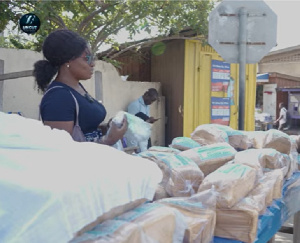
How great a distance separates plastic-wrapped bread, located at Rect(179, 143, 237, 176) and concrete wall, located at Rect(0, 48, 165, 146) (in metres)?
2.36

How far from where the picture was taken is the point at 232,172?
187cm

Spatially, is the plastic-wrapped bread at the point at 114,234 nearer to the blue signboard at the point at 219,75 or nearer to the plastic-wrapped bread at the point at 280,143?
the plastic-wrapped bread at the point at 280,143

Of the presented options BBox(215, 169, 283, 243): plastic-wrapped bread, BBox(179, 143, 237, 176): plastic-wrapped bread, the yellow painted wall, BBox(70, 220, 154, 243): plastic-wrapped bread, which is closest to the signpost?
BBox(179, 143, 237, 176): plastic-wrapped bread

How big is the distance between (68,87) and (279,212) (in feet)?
4.37

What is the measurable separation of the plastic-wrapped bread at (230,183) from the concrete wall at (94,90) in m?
2.75

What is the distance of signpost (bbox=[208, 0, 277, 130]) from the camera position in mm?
3809

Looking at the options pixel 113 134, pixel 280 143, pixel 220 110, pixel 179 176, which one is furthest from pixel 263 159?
pixel 220 110

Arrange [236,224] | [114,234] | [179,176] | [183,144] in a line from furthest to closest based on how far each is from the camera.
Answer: [183,144] → [179,176] → [236,224] → [114,234]

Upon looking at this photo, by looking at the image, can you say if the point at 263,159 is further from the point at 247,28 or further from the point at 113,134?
the point at 247,28

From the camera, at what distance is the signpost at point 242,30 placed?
12.5 feet

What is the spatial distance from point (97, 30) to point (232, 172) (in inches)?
206

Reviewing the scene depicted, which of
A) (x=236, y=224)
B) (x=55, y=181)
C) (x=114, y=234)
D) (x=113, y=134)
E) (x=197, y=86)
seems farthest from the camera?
(x=197, y=86)

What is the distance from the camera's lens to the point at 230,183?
1.74 meters

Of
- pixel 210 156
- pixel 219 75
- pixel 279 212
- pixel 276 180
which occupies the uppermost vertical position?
pixel 219 75
